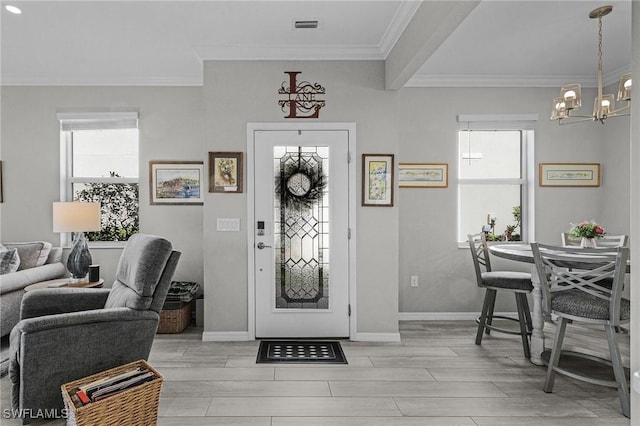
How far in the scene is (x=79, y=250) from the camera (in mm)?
3740

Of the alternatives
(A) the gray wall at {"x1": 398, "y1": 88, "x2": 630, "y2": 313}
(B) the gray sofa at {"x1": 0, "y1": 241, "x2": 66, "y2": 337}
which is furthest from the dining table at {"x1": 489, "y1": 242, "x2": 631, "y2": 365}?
(B) the gray sofa at {"x1": 0, "y1": 241, "x2": 66, "y2": 337}

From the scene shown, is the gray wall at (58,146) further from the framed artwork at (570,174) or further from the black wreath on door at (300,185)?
the framed artwork at (570,174)

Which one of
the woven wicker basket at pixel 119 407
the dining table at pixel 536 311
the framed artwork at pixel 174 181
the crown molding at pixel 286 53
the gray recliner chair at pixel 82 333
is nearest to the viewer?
the woven wicker basket at pixel 119 407

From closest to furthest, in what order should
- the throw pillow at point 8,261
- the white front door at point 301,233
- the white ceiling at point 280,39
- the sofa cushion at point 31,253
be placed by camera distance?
the white ceiling at point 280,39
the white front door at point 301,233
the throw pillow at point 8,261
the sofa cushion at point 31,253

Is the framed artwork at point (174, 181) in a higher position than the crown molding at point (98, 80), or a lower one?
lower

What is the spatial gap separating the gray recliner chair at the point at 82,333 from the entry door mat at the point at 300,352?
3.62 feet

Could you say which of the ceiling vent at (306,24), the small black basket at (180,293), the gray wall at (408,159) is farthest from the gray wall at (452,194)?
the small black basket at (180,293)

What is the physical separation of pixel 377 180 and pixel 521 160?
195 centimetres

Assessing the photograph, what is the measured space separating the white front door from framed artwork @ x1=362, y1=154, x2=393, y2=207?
0.18 metres

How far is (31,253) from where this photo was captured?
4.34 metres

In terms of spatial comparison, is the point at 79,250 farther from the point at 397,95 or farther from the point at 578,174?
the point at 578,174

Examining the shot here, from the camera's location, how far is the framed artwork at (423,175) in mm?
4641

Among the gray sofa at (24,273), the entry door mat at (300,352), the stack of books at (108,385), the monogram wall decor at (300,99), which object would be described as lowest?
the entry door mat at (300,352)

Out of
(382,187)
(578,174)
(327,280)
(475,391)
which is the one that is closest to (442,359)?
(475,391)
